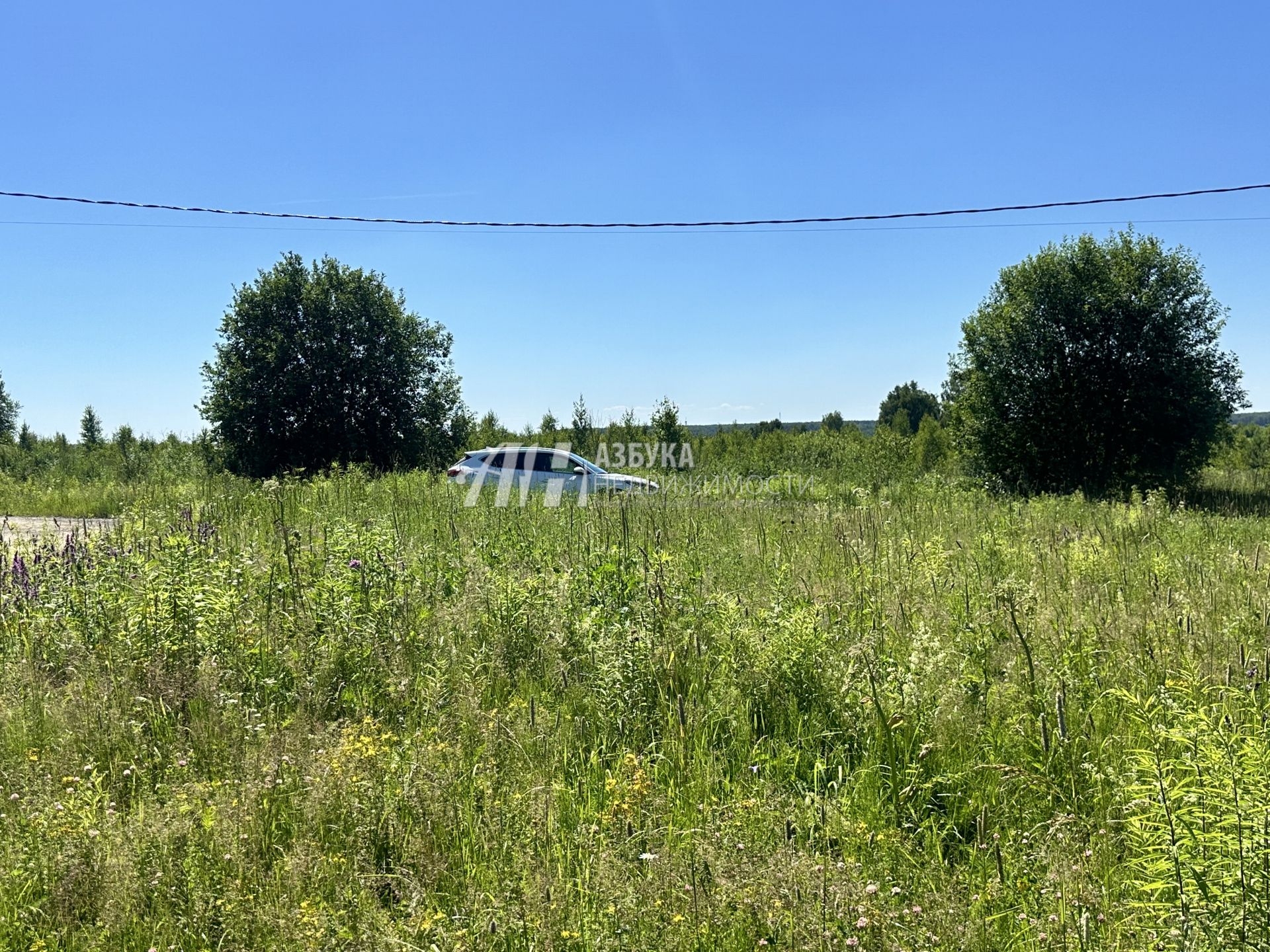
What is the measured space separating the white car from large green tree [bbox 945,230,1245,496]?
11.7 m

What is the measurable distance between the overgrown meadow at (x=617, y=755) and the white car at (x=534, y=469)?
388 inches

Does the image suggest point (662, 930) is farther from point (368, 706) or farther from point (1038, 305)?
point (1038, 305)

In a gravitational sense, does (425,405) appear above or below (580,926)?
above

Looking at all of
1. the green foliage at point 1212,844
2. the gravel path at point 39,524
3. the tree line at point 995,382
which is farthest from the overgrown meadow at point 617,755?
the tree line at point 995,382

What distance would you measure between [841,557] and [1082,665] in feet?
9.17

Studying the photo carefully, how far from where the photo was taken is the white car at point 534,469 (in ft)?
50.3

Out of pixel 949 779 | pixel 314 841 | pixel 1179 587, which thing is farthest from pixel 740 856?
pixel 1179 587

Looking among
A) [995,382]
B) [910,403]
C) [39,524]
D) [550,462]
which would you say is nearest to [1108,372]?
[995,382]

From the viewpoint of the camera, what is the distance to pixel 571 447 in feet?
79.0

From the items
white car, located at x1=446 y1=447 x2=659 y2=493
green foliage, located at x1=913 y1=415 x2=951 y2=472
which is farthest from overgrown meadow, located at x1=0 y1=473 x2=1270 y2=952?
green foliage, located at x1=913 y1=415 x2=951 y2=472

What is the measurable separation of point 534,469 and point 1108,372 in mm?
15175

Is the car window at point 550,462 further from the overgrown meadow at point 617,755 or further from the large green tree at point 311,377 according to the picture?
the overgrown meadow at point 617,755

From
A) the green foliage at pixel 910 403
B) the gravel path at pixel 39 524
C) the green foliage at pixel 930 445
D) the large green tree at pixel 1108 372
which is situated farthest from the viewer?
the green foliage at pixel 910 403

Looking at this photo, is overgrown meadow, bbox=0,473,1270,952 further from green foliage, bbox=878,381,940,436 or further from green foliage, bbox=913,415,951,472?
green foliage, bbox=878,381,940,436
